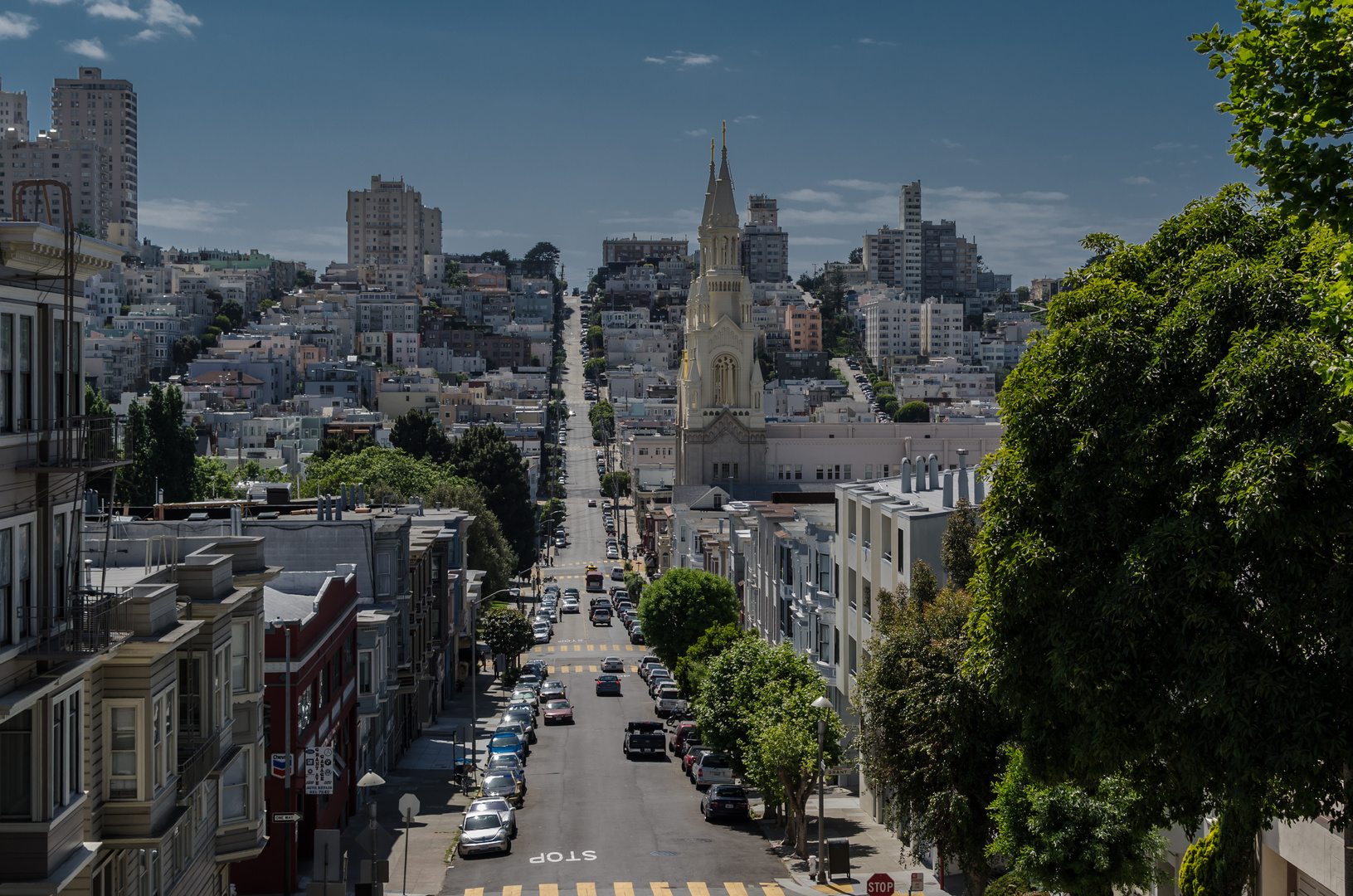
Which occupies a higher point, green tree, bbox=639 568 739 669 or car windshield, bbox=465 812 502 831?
green tree, bbox=639 568 739 669

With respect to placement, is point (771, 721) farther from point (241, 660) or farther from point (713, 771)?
point (241, 660)

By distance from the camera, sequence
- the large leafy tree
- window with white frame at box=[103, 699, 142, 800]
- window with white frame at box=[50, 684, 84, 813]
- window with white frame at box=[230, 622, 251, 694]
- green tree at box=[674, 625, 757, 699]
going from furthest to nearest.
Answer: green tree at box=[674, 625, 757, 699], window with white frame at box=[230, 622, 251, 694], window with white frame at box=[103, 699, 142, 800], window with white frame at box=[50, 684, 84, 813], the large leafy tree

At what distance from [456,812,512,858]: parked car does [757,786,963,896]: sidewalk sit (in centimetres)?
802

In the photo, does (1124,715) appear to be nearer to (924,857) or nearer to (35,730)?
(35,730)

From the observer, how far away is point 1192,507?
63.4ft

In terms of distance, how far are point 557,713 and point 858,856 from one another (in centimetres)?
3147

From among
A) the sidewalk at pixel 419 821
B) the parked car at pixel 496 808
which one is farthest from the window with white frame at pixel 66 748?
the parked car at pixel 496 808

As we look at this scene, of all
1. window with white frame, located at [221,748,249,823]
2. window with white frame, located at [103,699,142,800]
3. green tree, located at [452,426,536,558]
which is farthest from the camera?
green tree, located at [452,426,536,558]

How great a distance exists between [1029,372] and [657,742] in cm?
4196

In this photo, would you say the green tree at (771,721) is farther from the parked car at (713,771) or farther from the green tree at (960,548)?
the green tree at (960,548)

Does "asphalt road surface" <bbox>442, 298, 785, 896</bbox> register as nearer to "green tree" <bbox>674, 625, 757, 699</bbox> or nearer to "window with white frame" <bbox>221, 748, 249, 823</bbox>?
"green tree" <bbox>674, 625, 757, 699</bbox>

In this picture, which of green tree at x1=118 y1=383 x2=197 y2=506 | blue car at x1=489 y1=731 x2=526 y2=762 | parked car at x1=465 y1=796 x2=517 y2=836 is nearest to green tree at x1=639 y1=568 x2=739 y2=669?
blue car at x1=489 y1=731 x2=526 y2=762

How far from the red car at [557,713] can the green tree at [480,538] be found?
1054 inches

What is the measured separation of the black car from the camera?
48.5m
